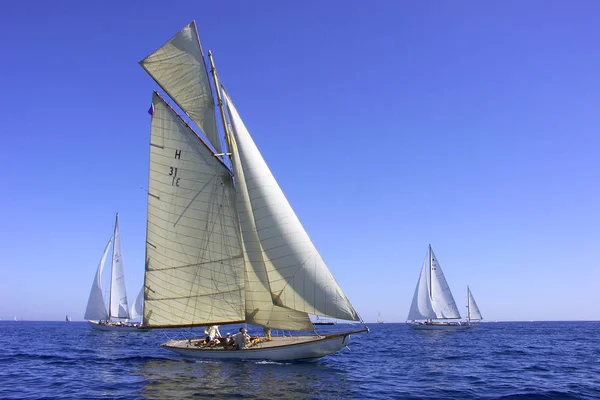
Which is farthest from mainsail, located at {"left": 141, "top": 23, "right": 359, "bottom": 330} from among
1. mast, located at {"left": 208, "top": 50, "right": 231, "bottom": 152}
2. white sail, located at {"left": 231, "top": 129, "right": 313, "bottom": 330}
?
mast, located at {"left": 208, "top": 50, "right": 231, "bottom": 152}

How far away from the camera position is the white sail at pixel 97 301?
83.7 m

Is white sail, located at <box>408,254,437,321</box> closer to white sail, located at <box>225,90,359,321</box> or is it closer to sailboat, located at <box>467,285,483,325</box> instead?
sailboat, located at <box>467,285,483,325</box>

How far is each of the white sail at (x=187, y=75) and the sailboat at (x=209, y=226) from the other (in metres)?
0.07

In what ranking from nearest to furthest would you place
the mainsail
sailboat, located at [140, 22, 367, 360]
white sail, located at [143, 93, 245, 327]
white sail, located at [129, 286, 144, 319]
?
sailboat, located at [140, 22, 367, 360] → the mainsail → white sail, located at [143, 93, 245, 327] → white sail, located at [129, 286, 144, 319]

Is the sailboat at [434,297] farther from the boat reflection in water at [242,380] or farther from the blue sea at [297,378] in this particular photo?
the boat reflection in water at [242,380]

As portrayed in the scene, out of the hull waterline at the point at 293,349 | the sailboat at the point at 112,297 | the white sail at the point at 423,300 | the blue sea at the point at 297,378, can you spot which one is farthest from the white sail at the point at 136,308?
the hull waterline at the point at 293,349

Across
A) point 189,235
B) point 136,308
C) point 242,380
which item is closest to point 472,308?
point 136,308

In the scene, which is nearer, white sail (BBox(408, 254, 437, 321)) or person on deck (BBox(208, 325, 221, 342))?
person on deck (BBox(208, 325, 221, 342))

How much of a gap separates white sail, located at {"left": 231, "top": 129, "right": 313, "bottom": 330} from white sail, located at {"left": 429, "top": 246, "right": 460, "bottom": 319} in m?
65.6

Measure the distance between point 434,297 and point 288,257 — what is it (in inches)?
2742

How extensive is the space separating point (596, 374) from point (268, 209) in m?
21.0

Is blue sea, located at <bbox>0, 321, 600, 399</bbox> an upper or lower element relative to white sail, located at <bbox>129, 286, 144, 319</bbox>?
lower

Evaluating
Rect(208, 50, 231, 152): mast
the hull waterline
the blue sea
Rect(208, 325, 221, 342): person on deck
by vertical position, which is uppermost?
Rect(208, 50, 231, 152): mast

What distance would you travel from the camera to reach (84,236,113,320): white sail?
8369 cm
